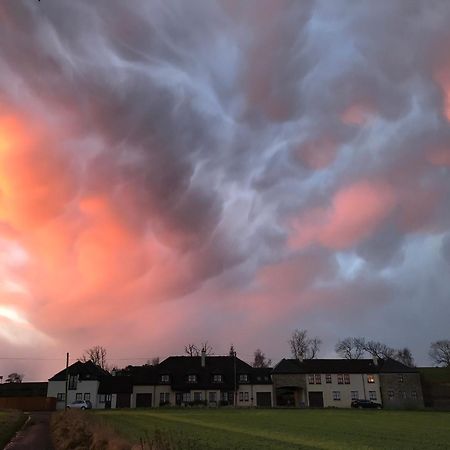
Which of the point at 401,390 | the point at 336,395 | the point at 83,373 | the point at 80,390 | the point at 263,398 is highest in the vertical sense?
the point at 83,373

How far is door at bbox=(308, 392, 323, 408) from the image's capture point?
10150 cm

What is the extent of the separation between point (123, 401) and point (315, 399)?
36062mm

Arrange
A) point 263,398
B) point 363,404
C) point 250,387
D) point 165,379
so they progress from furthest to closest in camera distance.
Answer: point 165,379 < point 250,387 < point 263,398 < point 363,404

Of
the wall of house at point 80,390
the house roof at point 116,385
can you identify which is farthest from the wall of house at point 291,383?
the wall of house at point 80,390

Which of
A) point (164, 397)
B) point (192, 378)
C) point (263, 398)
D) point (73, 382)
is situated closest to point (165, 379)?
point (164, 397)

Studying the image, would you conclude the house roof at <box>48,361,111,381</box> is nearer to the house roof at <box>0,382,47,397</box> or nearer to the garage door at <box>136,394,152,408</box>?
the garage door at <box>136,394,152,408</box>

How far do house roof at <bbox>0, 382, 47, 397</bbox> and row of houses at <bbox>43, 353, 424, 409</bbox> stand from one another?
14.7 m

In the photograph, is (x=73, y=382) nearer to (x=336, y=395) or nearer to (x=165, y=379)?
(x=165, y=379)

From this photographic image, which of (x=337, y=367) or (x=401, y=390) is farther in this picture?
(x=337, y=367)

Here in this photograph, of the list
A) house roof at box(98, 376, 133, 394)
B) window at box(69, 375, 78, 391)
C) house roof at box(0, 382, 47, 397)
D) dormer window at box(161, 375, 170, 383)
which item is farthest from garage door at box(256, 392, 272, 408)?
house roof at box(0, 382, 47, 397)

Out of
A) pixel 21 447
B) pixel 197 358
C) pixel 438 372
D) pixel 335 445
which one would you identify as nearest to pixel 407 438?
pixel 335 445

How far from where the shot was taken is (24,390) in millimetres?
117875

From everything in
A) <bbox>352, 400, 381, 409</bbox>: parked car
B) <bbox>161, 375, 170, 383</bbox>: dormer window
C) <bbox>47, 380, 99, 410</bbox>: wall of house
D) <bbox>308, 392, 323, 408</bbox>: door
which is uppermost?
<bbox>161, 375, 170, 383</bbox>: dormer window

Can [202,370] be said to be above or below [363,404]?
above
